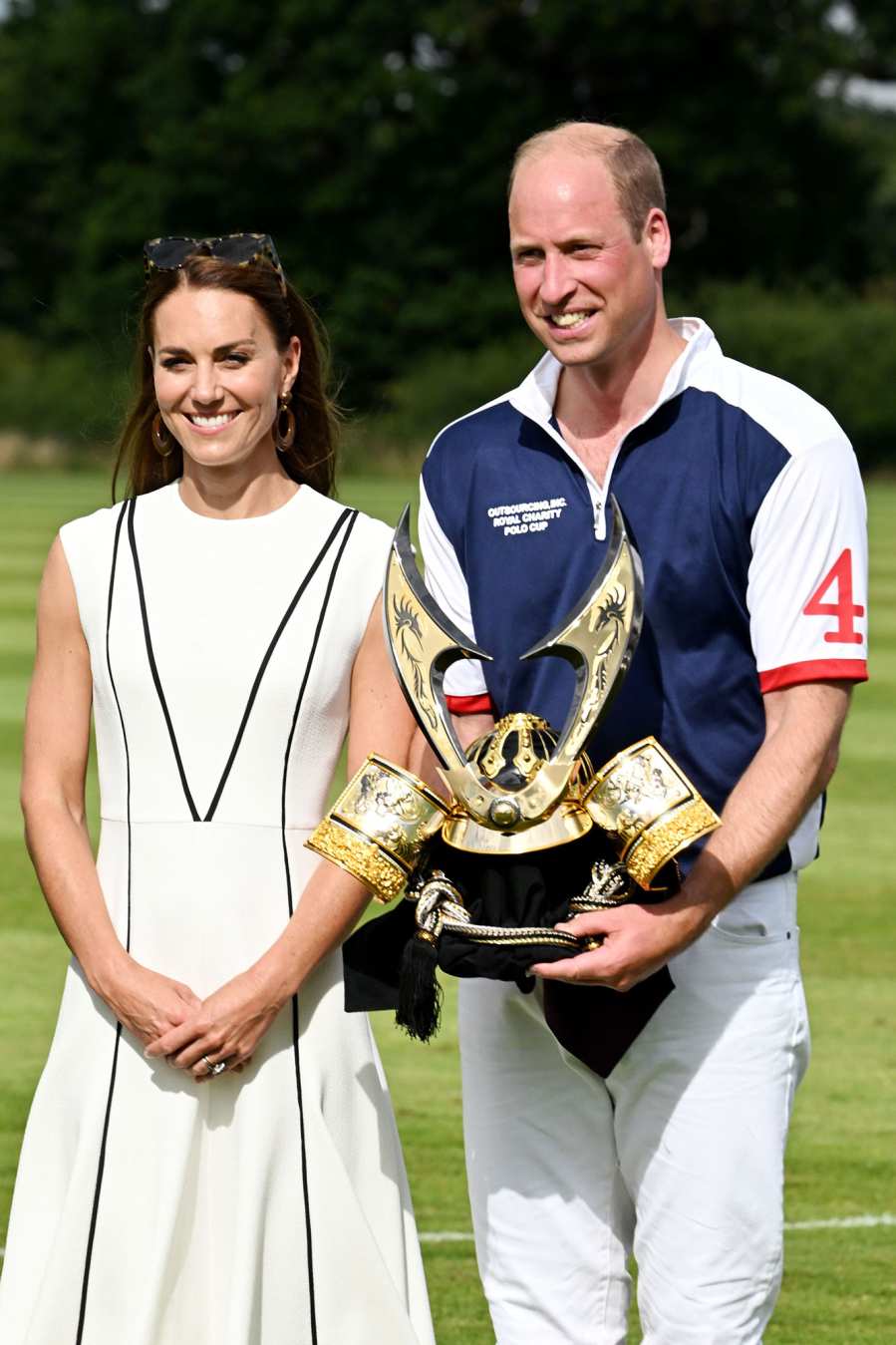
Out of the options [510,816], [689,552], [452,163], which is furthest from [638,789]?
[452,163]

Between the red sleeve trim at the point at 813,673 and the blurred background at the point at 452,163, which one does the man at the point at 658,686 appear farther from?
the blurred background at the point at 452,163

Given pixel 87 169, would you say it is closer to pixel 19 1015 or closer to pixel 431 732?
pixel 19 1015

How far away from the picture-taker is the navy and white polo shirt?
3586 mm

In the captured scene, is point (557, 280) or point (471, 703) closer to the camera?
point (557, 280)

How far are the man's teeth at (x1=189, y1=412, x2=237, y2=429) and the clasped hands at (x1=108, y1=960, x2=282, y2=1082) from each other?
0.89 m

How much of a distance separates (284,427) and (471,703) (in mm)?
614

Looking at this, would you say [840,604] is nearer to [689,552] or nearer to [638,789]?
[689,552]

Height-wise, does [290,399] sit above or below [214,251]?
below

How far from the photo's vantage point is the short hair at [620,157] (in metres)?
3.62

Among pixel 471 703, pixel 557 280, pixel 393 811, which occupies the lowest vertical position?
pixel 393 811

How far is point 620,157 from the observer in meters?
3.63

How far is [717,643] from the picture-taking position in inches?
145

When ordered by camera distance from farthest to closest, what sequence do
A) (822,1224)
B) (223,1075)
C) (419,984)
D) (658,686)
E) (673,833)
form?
(822,1224) → (223,1075) → (658,686) → (419,984) → (673,833)

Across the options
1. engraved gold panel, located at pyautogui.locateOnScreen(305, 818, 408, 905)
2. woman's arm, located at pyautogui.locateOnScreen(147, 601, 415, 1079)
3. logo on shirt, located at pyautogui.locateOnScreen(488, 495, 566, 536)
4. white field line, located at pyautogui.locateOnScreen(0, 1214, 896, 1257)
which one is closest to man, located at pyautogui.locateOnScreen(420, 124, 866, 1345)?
logo on shirt, located at pyautogui.locateOnScreen(488, 495, 566, 536)
